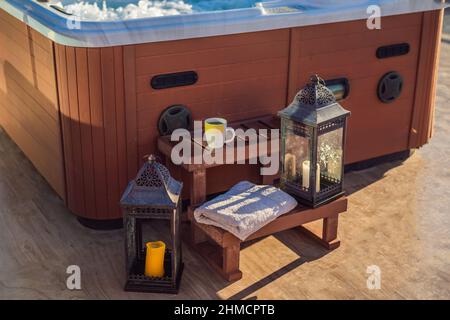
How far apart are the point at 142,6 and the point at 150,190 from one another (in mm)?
2491

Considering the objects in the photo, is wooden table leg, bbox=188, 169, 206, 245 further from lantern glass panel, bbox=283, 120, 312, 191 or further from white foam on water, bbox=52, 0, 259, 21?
white foam on water, bbox=52, 0, 259, 21

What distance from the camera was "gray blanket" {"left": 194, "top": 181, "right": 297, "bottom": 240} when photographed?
2.62 m

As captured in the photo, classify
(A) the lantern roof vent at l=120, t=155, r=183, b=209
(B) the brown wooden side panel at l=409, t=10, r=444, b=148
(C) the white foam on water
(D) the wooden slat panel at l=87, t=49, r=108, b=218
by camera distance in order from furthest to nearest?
(C) the white foam on water < (B) the brown wooden side panel at l=409, t=10, r=444, b=148 < (D) the wooden slat panel at l=87, t=49, r=108, b=218 < (A) the lantern roof vent at l=120, t=155, r=183, b=209

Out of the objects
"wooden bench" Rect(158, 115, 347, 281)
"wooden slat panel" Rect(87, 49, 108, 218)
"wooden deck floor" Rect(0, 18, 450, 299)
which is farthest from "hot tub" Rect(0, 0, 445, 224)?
"wooden bench" Rect(158, 115, 347, 281)

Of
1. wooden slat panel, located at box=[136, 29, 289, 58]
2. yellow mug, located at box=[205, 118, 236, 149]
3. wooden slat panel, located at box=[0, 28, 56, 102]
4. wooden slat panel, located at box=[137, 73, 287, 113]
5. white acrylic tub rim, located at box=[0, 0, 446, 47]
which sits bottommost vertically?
yellow mug, located at box=[205, 118, 236, 149]

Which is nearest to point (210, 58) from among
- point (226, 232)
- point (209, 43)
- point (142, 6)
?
point (209, 43)

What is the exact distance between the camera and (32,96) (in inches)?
134

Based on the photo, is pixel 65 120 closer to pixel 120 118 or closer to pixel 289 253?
pixel 120 118

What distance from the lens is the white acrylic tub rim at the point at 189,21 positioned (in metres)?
2.73

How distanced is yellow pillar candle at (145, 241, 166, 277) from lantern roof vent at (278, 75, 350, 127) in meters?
0.76

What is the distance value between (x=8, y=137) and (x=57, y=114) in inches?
50.6

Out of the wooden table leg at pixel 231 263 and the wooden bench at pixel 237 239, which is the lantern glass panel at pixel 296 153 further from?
the wooden table leg at pixel 231 263

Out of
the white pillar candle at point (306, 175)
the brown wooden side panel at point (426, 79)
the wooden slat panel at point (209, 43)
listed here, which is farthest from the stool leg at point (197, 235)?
the brown wooden side panel at point (426, 79)
